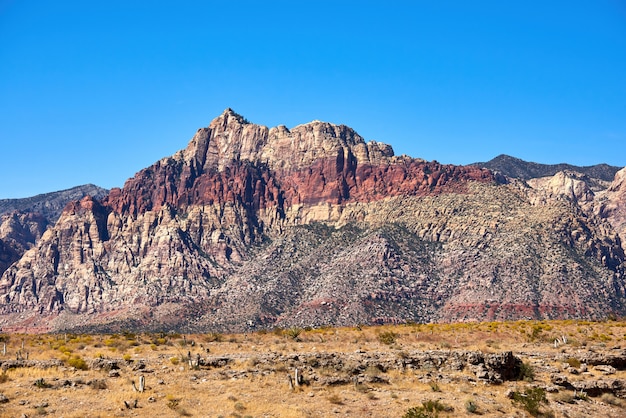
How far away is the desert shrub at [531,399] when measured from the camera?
3020 centimetres

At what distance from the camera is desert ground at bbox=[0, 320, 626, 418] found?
2797 cm

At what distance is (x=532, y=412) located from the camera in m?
30.1

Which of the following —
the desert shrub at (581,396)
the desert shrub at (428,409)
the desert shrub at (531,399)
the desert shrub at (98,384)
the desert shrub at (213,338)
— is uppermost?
the desert shrub at (98,384)

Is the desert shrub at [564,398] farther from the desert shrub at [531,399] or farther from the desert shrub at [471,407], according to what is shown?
the desert shrub at [471,407]

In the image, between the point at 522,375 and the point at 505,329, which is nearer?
the point at 522,375

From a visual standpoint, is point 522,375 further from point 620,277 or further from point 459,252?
point 620,277

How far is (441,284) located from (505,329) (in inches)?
3837

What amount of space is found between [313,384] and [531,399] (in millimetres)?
11338

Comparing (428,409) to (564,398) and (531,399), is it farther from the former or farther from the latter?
(564,398)

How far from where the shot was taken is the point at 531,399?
3067 centimetres

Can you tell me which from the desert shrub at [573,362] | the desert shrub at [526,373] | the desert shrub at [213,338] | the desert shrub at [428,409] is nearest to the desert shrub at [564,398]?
the desert shrub at [526,373]

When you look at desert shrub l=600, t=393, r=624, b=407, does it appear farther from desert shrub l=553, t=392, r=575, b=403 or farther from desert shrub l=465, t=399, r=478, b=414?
desert shrub l=465, t=399, r=478, b=414

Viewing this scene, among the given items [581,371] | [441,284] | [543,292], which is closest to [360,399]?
[581,371]

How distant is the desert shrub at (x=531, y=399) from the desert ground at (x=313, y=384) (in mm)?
53
